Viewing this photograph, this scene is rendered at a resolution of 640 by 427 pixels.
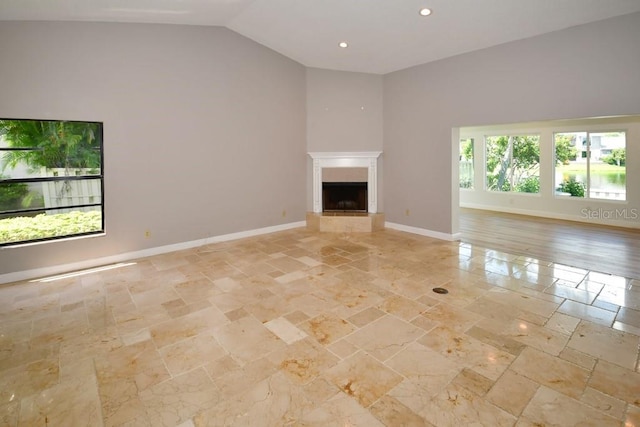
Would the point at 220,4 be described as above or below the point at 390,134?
above

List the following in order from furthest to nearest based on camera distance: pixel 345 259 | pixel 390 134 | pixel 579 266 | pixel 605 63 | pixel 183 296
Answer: pixel 390 134, pixel 345 259, pixel 579 266, pixel 605 63, pixel 183 296

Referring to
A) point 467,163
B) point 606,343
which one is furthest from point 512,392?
point 467,163

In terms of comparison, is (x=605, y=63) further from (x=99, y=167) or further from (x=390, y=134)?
(x=99, y=167)

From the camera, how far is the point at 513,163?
28.9 ft

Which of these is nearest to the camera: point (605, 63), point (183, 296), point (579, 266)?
point (183, 296)

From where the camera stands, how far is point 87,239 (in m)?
4.45

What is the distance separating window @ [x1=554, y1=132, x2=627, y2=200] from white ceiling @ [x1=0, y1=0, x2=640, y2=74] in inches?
169

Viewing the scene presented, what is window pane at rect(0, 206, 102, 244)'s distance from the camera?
402 cm

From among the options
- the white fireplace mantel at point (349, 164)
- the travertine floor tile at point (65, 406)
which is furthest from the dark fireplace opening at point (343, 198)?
the travertine floor tile at point (65, 406)

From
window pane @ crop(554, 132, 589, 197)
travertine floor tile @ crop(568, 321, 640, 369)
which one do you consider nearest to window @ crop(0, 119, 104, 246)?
travertine floor tile @ crop(568, 321, 640, 369)

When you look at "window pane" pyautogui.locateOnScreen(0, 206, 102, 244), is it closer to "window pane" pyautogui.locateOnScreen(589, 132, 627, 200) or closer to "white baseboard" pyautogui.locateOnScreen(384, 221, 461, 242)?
"white baseboard" pyautogui.locateOnScreen(384, 221, 461, 242)

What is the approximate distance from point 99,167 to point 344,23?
3.83m

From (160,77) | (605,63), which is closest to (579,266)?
(605,63)

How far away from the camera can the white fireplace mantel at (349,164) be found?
21.8 ft
